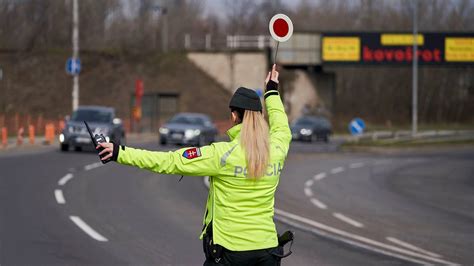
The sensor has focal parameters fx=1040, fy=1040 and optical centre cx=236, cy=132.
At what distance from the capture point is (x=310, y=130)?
5012 centimetres

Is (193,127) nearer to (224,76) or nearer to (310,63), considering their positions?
→ (310,63)

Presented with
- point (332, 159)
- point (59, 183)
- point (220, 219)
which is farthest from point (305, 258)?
point (332, 159)

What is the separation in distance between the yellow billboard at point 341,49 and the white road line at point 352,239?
45181mm

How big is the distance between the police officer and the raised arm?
118mm

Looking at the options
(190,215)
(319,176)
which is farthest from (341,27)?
(190,215)

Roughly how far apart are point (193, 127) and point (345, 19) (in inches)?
3073

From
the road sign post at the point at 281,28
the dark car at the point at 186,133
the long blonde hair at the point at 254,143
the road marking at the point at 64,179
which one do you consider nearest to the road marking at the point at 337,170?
the road marking at the point at 64,179

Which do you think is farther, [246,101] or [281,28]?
[281,28]

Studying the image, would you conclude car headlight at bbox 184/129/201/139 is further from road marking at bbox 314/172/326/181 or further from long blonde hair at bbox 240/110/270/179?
long blonde hair at bbox 240/110/270/179

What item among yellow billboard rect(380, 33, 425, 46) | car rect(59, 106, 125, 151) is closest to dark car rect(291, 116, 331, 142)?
yellow billboard rect(380, 33, 425, 46)

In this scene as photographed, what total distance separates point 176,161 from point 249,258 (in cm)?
67

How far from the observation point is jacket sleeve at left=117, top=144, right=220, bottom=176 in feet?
18.7

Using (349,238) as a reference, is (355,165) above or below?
below

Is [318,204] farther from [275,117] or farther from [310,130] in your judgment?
[310,130]
